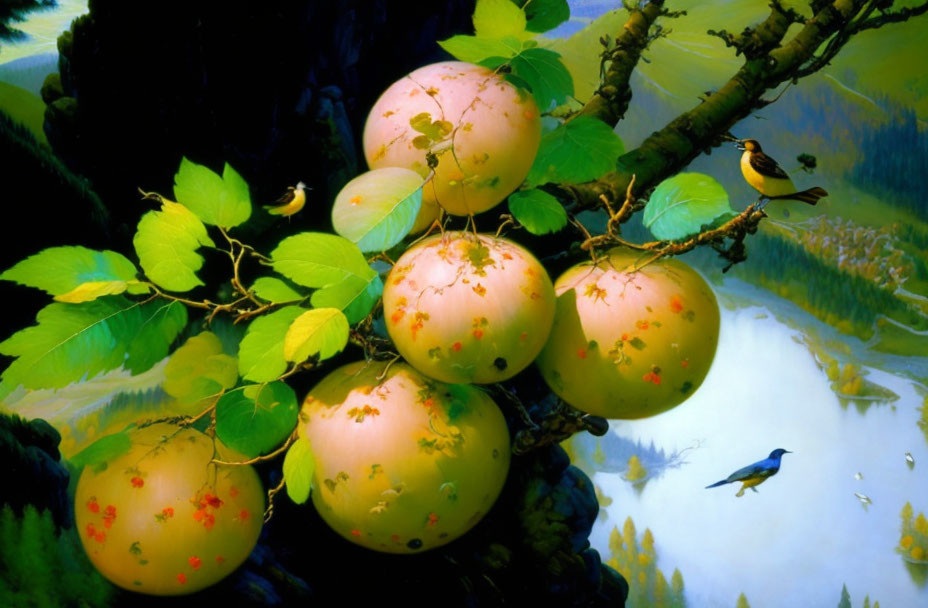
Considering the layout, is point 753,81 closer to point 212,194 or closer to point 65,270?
point 212,194

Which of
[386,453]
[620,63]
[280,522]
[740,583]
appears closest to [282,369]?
[386,453]

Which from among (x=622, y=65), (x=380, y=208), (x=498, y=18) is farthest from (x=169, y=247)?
(x=622, y=65)

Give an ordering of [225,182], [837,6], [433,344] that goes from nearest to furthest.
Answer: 1. [433,344]
2. [225,182]
3. [837,6]

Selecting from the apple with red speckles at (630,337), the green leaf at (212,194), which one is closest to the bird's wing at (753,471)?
the apple with red speckles at (630,337)

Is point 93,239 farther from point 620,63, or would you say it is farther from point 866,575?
point 866,575

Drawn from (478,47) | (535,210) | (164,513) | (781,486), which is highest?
(478,47)

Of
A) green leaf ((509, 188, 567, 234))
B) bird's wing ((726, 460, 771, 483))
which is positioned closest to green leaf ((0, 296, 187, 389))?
green leaf ((509, 188, 567, 234))
